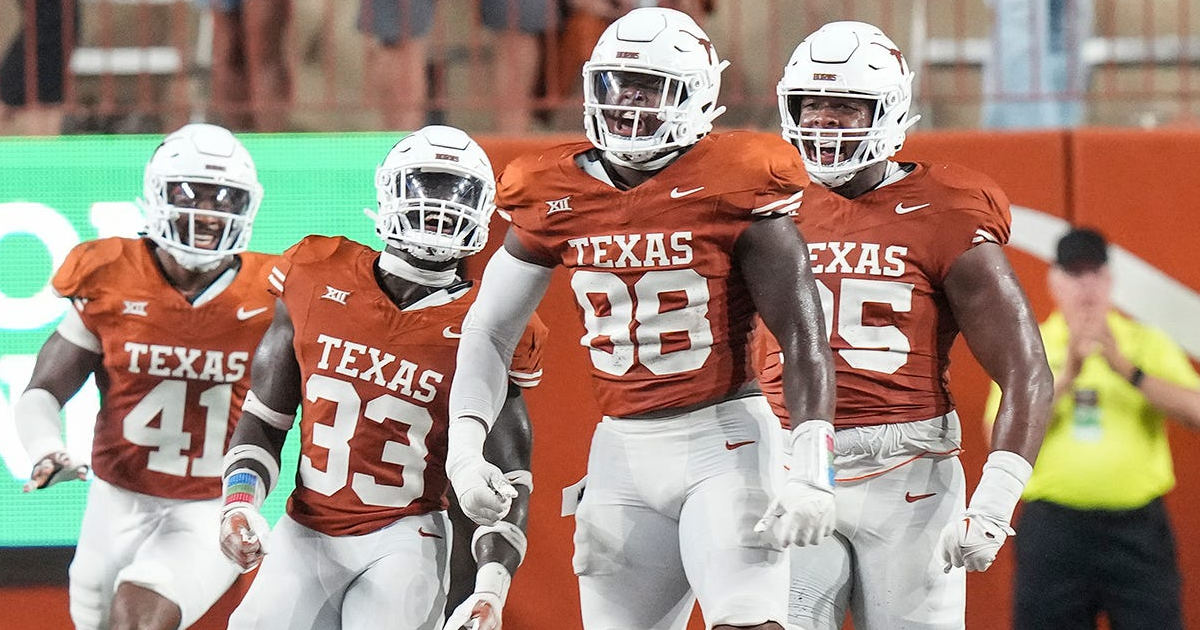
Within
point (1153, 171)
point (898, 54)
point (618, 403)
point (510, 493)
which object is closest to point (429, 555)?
point (510, 493)

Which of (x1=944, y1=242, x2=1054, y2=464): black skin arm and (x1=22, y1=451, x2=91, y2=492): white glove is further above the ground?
(x1=944, y1=242, x2=1054, y2=464): black skin arm

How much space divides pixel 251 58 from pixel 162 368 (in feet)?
5.13

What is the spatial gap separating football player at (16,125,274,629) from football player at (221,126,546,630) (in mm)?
799

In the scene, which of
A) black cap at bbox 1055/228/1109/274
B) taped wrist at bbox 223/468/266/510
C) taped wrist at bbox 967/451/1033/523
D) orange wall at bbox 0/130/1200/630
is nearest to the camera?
taped wrist at bbox 967/451/1033/523

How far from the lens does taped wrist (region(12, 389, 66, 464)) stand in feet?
16.1

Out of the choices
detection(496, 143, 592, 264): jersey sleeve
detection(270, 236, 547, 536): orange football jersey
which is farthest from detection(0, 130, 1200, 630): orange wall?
detection(496, 143, 592, 264): jersey sleeve

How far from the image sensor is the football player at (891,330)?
3988 millimetres

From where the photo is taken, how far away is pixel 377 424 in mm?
4219

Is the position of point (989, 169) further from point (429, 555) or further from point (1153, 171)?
point (429, 555)

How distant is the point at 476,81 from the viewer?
248 inches

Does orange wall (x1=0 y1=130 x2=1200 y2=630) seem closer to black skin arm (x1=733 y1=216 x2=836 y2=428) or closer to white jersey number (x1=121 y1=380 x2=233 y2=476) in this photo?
white jersey number (x1=121 y1=380 x2=233 y2=476)

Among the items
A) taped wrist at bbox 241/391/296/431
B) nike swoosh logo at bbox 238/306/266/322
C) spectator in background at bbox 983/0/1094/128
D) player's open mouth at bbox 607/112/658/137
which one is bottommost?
taped wrist at bbox 241/391/296/431

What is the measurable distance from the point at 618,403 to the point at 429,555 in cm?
72

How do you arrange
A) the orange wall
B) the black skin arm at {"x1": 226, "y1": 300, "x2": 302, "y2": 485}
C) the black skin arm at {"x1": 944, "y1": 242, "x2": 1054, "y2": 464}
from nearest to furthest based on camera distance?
the black skin arm at {"x1": 944, "y1": 242, "x2": 1054, "y2": 464}, the black skin arm at {"x1": 226, "y1": 300, "x2": 302, "y2": 485}, the orange wall
